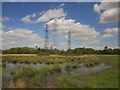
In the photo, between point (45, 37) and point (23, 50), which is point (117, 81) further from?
point (23, 50)

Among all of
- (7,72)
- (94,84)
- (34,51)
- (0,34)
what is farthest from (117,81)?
(34,51)

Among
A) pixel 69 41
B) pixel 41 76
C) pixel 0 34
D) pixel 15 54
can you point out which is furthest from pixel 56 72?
pixel 15 54

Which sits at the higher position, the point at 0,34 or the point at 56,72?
the point at 0,34

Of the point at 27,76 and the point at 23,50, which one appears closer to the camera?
the point at 27,76

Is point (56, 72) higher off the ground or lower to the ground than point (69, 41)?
lower

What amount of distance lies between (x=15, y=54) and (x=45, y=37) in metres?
3.99

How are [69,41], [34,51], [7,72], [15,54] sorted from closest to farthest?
1. [7,72]
2. [69,41]
3. [15,54]
4. [34,51]

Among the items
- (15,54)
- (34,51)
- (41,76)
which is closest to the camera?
(41,76)

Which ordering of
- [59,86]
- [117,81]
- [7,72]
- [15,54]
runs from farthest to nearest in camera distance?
[15,54], [7,72], [117,81], [59,86]

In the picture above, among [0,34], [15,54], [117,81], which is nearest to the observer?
[117,81]

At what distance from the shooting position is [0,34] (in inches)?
596

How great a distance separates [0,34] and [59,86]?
6.59 m

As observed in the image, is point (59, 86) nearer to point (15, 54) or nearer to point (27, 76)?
point (27, 76)

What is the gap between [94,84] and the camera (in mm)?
10672
